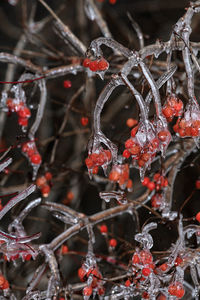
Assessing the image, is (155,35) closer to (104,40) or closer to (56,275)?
(104,40)

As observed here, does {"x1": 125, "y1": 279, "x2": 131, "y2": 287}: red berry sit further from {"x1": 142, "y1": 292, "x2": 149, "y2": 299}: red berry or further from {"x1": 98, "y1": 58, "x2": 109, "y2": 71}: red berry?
{"x1": 98, "y1": 58, "x2": 109, "y2": 71}: red berry

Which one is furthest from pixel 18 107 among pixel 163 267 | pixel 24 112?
pixel 163 267

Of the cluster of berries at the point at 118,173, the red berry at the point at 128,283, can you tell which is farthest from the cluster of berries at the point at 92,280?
the cluster of berries at the point at 118,173

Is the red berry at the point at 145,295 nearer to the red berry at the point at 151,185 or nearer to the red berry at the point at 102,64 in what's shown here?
the red berry at the point at 151,185

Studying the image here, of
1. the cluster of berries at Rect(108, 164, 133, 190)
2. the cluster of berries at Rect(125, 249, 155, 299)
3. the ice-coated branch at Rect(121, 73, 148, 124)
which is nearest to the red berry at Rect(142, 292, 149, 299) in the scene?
the cluster of berries at Rect(125, 249, 155, 299)

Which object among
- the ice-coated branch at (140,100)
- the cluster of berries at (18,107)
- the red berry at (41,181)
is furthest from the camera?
the red berry at (41,181)

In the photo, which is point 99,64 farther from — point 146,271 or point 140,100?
point 146,271
